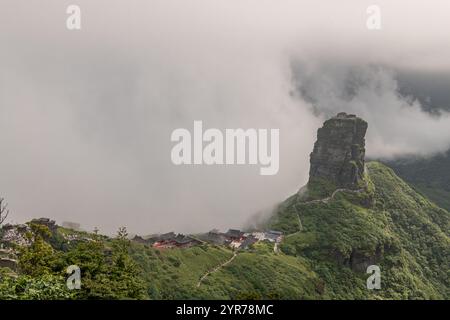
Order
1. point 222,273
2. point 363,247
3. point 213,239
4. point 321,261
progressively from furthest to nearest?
1. point 363,247
2. point 321,261
3. point 213,239
4. point 222,273

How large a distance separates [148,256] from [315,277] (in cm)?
5265

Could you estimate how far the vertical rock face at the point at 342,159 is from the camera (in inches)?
7431

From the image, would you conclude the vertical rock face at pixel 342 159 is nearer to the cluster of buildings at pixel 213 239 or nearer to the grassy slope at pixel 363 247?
the grassy slope at pixel 363 247

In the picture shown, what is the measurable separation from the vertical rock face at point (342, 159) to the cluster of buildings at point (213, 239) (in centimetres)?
4859

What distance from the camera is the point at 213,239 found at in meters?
141

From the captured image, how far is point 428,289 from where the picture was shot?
163 metres

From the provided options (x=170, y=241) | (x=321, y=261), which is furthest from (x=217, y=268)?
(x=321, y=261)

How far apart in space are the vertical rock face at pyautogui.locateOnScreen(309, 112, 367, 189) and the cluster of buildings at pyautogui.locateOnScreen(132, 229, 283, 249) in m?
48.6

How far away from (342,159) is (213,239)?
77.2m

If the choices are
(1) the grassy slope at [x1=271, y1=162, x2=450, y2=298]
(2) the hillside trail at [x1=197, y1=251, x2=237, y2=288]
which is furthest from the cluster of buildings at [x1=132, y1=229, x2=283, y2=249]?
(2) the hillside trail at [x1=197, y1=251, x2=237, y2=288]

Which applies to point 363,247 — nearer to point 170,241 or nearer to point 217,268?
point 170,241

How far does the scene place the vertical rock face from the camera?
18875 cm

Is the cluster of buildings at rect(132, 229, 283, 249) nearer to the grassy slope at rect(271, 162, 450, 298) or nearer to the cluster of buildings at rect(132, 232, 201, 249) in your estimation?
the cluster of buildings at rect(132, 232, 201, 249)
